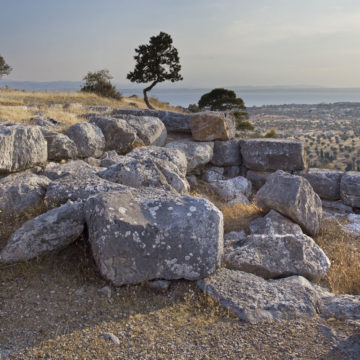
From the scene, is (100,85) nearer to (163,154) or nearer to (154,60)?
(154,60)

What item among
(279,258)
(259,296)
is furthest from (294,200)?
(259,296)

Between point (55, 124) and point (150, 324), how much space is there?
837 cm

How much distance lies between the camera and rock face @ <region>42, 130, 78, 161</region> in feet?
27.6

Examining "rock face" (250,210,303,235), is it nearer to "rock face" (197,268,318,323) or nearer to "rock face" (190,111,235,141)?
"rock face" (197,268,318,323)

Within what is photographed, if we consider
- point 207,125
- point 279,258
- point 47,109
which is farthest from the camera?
point 47,109

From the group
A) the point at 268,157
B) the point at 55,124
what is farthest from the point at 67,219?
the point at 268,157

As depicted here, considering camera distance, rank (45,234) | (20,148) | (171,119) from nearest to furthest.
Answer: (45,234) → (20,148) → (171,119)

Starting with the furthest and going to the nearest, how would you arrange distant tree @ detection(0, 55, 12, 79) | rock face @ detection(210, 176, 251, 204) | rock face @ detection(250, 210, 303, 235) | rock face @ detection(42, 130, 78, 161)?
distant tree @ detection(0, 55, 12, 79) < rock face @ detection(210, 176, 251, 204) < rock face @ detection(42, 130, 78, 161) < rock face @ detection(250, 210, 303, 235)

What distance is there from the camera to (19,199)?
6.10 m

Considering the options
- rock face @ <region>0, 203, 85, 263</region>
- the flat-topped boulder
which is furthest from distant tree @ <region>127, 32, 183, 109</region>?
rock face @ <region>0, 203, 85, 263</region>

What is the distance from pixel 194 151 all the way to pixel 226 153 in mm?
1688

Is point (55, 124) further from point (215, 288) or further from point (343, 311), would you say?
point (343, 311)

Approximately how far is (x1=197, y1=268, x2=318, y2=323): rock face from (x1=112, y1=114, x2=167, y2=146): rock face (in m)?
6.97

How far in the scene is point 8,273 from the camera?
449 cm
